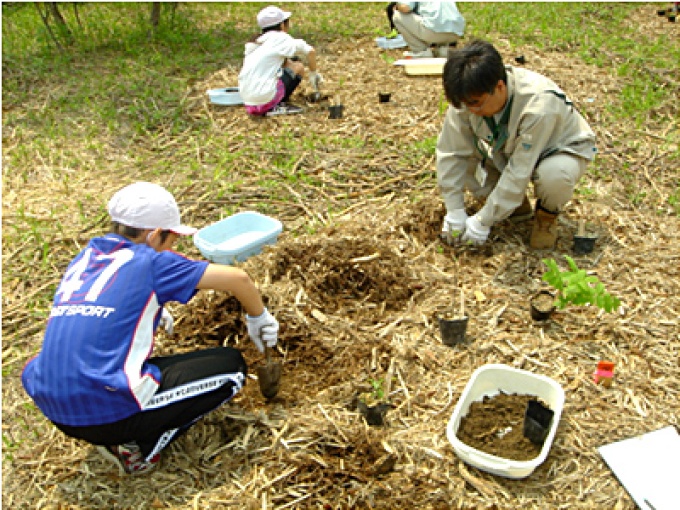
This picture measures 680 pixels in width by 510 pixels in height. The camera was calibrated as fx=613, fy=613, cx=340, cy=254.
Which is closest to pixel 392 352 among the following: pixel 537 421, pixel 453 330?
pixel 453 330

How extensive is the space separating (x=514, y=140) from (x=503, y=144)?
0.28 feet

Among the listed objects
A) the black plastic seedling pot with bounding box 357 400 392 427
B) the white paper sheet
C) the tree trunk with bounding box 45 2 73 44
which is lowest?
the white paper sheet

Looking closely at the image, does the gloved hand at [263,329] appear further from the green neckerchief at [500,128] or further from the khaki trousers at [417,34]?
the khaki trousers at [417,34]

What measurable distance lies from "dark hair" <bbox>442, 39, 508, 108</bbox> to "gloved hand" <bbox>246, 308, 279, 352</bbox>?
1.37 meters

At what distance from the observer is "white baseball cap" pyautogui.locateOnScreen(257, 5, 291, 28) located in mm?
5332

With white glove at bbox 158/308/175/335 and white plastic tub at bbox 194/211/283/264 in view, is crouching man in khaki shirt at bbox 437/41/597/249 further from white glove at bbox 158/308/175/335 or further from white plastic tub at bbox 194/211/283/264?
white glove at bbox 158/308/175/335

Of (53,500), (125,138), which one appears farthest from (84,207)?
(53,500)

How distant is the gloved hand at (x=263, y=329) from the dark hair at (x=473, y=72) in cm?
137

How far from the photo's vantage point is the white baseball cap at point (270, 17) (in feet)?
17.5

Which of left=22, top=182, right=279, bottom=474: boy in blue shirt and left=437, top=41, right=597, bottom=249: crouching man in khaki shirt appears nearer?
left=22, top=182, right=279, bottom=474: boy in blue shirt

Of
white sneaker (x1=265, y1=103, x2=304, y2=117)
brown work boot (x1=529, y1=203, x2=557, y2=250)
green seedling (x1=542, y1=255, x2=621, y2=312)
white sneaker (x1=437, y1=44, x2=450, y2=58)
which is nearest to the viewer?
green seedling (x1=542, y1=255, x2=621, y2=312)

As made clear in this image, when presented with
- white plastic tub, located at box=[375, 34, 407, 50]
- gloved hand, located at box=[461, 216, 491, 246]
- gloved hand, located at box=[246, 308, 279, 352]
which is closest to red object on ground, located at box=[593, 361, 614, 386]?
gloved hand, located at box=[461, 216, 491, 246]

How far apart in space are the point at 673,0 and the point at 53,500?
26.4 feet

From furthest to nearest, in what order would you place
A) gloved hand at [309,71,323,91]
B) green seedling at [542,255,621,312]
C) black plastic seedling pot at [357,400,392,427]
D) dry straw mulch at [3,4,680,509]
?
1. gloved hand at [309,71,323,91]
2. green seedling at [542,255,621,312]
3. black plastic seedling pot at [357,400,392,427]
4. dry straw mulch at [3,4,680,509]
